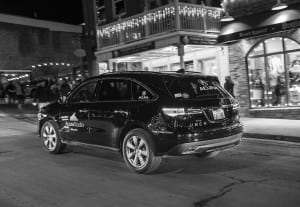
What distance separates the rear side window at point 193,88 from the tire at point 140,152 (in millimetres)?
850

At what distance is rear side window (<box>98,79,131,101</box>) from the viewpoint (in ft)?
26.0

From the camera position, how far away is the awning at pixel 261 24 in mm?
13883

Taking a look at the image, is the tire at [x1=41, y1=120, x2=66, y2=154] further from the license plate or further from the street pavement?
the license plate

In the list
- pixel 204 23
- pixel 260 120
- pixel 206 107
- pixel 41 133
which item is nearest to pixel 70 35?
pixel 204 23

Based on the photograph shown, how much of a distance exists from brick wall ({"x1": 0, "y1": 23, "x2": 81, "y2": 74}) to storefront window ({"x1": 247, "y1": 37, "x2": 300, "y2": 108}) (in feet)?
77.2

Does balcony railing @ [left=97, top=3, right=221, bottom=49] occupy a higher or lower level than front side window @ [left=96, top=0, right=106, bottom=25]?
lower

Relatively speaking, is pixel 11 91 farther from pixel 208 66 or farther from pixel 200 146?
pixel 200 146

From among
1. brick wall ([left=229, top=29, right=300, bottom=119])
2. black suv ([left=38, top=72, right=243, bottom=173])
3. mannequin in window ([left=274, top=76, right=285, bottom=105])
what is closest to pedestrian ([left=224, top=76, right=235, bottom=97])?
brick wall ([left=229, top=29, right=300, bottom=119])

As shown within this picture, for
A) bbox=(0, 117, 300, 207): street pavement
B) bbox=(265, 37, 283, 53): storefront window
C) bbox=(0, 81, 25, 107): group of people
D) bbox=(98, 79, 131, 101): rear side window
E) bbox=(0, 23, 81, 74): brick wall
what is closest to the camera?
bbox=(0, 117, 300, 207): street pavement

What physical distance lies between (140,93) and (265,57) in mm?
9356

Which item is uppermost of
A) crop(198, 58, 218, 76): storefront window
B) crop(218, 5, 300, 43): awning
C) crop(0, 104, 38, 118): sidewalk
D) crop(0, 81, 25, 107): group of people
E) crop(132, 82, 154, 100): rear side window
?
crop(218, 5, 300, 43): awning

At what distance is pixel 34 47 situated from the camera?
40969 millimetres

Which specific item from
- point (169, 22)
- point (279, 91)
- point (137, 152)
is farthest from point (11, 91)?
point (137, 152)

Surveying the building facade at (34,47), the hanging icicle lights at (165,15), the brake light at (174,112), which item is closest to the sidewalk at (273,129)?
the hanging icicle lights at (165,15)
